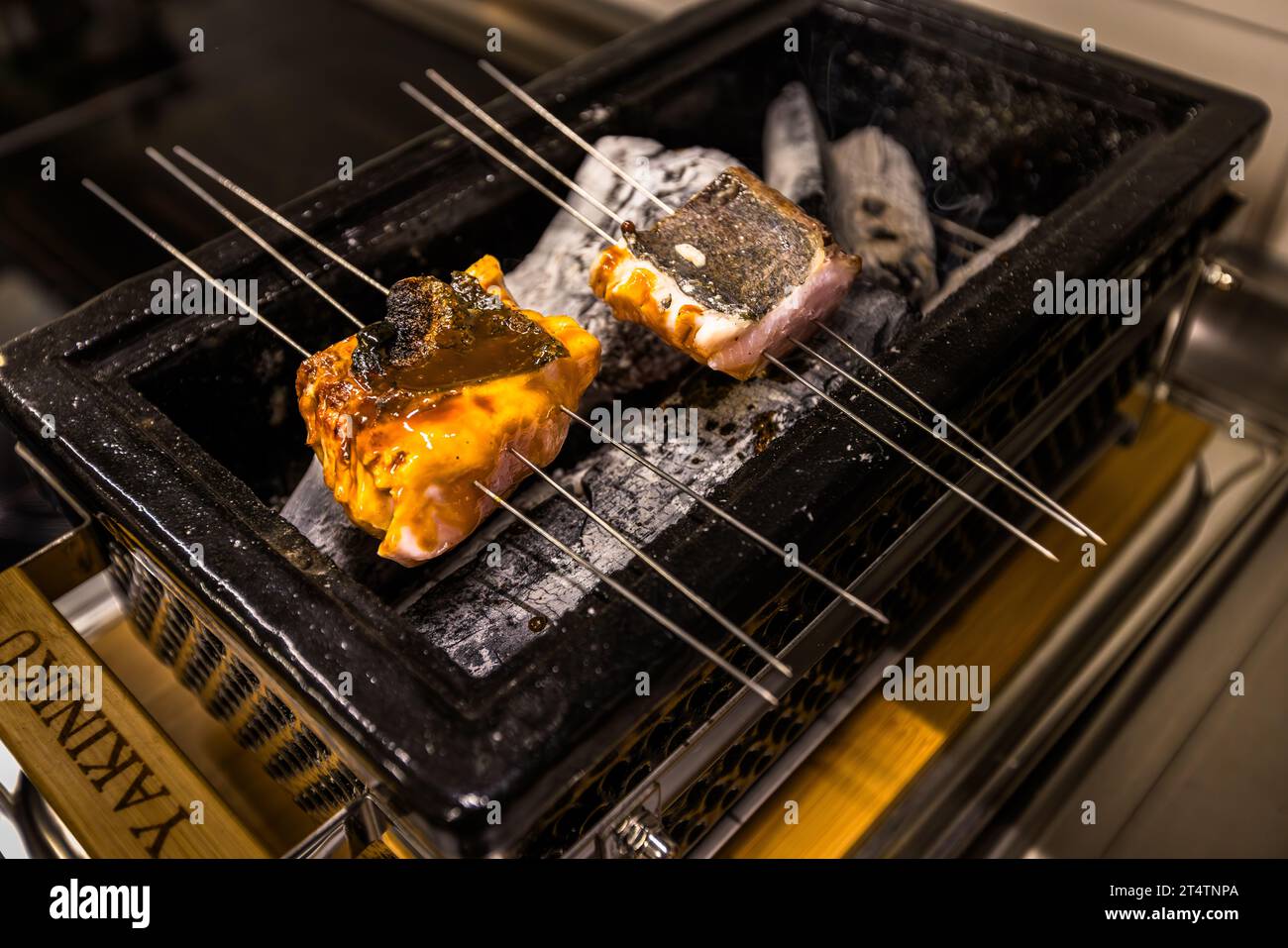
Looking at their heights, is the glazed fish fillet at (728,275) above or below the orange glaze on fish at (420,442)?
above

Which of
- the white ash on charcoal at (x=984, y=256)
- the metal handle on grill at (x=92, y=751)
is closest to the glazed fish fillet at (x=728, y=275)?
the white ash on charcoal at (x=984, y=256)

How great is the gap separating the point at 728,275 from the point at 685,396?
0.20 meters

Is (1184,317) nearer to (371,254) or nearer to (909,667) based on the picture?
(909,667)

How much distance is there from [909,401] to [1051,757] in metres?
0.81

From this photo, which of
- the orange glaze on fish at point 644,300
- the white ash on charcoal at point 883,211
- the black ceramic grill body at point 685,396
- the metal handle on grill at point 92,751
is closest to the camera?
the black ceramic grill body at point 685,396

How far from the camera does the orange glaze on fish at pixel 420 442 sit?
1299 millimetres

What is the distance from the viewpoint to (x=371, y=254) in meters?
1.66
